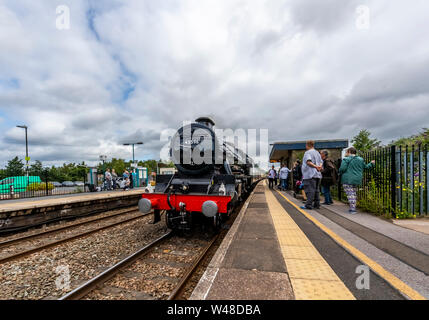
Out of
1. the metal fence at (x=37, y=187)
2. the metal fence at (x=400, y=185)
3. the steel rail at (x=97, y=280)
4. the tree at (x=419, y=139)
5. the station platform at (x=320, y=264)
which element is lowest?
the metal fence at (x=37, y=187)

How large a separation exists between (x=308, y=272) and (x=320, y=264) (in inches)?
10.9

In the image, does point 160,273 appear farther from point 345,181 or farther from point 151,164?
point 151,164

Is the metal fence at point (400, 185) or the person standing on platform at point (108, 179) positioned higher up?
the metal fence at point (400, 185)

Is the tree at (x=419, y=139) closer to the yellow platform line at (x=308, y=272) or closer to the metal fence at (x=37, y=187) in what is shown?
the yellow platform line at (x=308, y=272)

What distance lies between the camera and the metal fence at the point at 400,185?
14.3 feet

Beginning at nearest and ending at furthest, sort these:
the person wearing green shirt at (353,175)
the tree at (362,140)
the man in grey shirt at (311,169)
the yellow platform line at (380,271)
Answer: the yellow platform line at (380,271), the person wearing green shirt at (353,175), the man in grey shirt at (311,169), the tree at (362,140)

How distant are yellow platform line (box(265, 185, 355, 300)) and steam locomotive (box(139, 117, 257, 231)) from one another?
4.27 ft

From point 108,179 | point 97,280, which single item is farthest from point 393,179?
point 108,179

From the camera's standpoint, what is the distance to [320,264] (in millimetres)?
2369

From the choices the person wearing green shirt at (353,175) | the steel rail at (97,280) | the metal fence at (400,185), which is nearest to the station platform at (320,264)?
the metal fence at (400,185)

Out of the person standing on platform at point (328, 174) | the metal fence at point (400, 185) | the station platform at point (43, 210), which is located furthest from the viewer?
the person standing on platform at point (328, 174)

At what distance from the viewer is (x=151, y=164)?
83938mm
